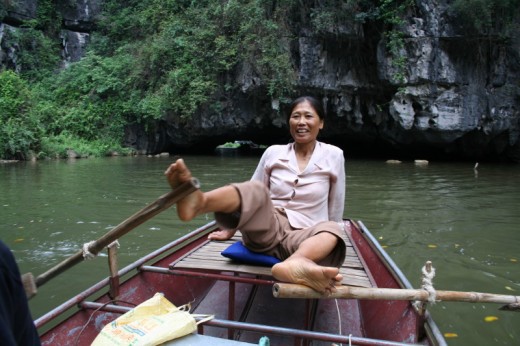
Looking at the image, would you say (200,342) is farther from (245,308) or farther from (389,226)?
(389,226)

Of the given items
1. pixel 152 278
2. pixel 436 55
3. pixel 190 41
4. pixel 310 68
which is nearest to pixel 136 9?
pixel 190 41

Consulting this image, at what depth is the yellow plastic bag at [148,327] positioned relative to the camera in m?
1.63

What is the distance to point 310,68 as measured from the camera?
1449 centimetres

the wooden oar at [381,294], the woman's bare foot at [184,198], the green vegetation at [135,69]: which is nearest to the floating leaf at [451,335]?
the wooden oar at [381,294]

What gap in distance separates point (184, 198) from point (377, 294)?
1010mm

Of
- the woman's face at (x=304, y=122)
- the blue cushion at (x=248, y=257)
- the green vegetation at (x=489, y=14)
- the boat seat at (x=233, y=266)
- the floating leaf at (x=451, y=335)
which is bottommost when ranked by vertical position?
the floating leaf at (x=451, y=335)

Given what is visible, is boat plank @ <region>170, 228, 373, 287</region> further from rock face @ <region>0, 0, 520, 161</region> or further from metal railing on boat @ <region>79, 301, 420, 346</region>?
rock face @ <region>0, 0, 520, 161</region>

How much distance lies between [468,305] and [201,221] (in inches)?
144

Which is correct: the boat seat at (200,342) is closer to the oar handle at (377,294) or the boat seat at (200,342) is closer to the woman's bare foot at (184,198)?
the oar handle at (377,294)

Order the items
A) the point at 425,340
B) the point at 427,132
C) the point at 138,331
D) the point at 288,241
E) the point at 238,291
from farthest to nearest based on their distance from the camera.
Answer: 1. the point at 427,132
2. the point at 238,291
3. the point at 288,241
4. the point at 425,340
5. the point at 138,331

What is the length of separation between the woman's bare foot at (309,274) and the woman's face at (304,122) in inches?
38.0

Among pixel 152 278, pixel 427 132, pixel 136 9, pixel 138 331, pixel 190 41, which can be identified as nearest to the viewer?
pixel 138 331

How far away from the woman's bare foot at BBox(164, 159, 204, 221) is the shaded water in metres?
2.19

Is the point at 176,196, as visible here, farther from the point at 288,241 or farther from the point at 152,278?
the point at 152,278
